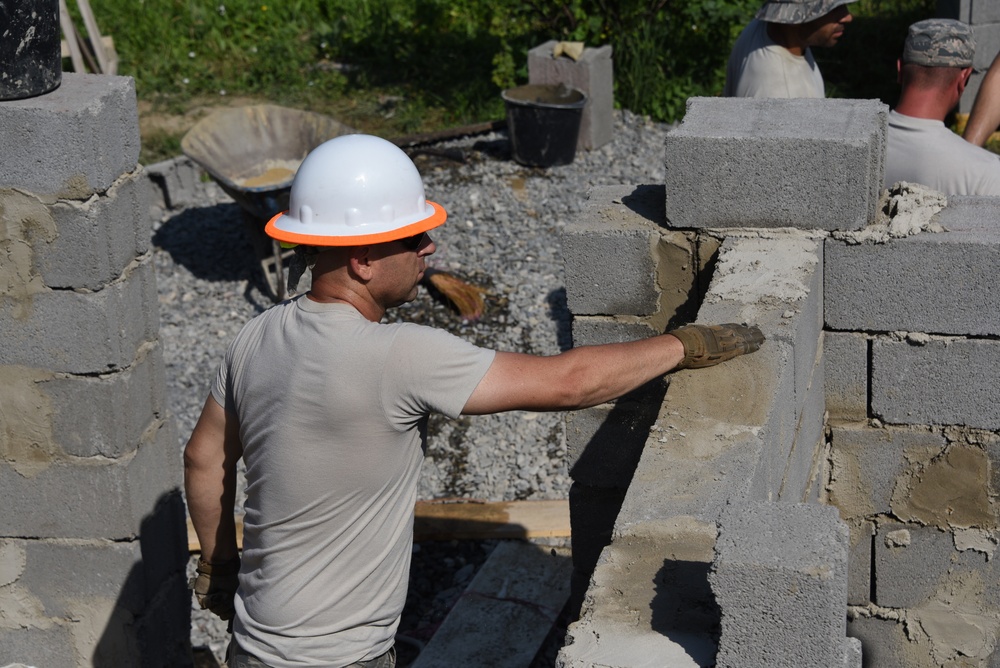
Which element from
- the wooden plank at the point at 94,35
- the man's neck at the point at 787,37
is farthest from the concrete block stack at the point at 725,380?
the wooden plank at the point at 94,35

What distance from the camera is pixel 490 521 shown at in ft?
19.7

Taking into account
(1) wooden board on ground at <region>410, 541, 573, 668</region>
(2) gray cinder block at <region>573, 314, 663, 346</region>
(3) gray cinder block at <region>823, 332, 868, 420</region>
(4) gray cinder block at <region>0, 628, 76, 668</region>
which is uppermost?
(2) gray cinder block at <region>573, 314, 663, 346</region>

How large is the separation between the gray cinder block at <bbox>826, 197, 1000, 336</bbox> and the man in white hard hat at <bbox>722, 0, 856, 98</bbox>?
5.31ft

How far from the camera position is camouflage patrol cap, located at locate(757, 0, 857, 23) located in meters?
5.21

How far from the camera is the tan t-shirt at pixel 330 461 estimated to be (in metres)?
2.83

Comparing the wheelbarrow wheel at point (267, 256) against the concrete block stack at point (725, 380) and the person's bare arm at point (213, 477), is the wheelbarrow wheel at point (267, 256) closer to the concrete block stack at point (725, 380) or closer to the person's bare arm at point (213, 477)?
the concrete block stack at point (725, 380)

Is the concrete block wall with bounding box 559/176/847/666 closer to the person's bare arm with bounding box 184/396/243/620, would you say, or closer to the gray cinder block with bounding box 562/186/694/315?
the gray cinder block with bounding box 562/186/694/315

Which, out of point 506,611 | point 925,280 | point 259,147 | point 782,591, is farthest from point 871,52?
point 782,591

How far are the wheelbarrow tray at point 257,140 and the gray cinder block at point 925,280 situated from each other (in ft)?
19.2

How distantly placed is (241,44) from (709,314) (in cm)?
1101

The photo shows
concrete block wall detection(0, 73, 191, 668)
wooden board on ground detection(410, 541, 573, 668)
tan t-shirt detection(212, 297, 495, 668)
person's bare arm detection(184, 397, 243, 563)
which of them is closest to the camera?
tan t-shirt detection(212, 297, 495, 668)

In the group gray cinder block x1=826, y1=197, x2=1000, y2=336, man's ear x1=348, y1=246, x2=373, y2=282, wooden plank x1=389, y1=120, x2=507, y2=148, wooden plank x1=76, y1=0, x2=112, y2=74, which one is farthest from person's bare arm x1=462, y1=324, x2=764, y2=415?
wooden plank x1=76, y1=0, x2=112, y2=74

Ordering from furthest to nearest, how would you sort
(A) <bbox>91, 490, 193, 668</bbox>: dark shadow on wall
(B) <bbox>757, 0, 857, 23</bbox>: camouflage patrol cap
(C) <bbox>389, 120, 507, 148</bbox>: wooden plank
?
(C) <bbox>389, 120, 507, 148</bbox>: wooden plank → (B) <bbox>757, 0, 857, 23</bbox>: camouflage patrol cap → (A) <bbox>91, 490, 193, 668</bbox>: dark shadow on wall

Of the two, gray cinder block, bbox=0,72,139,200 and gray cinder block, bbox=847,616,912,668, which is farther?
gray cinder block, bbox=847,616,912,668
